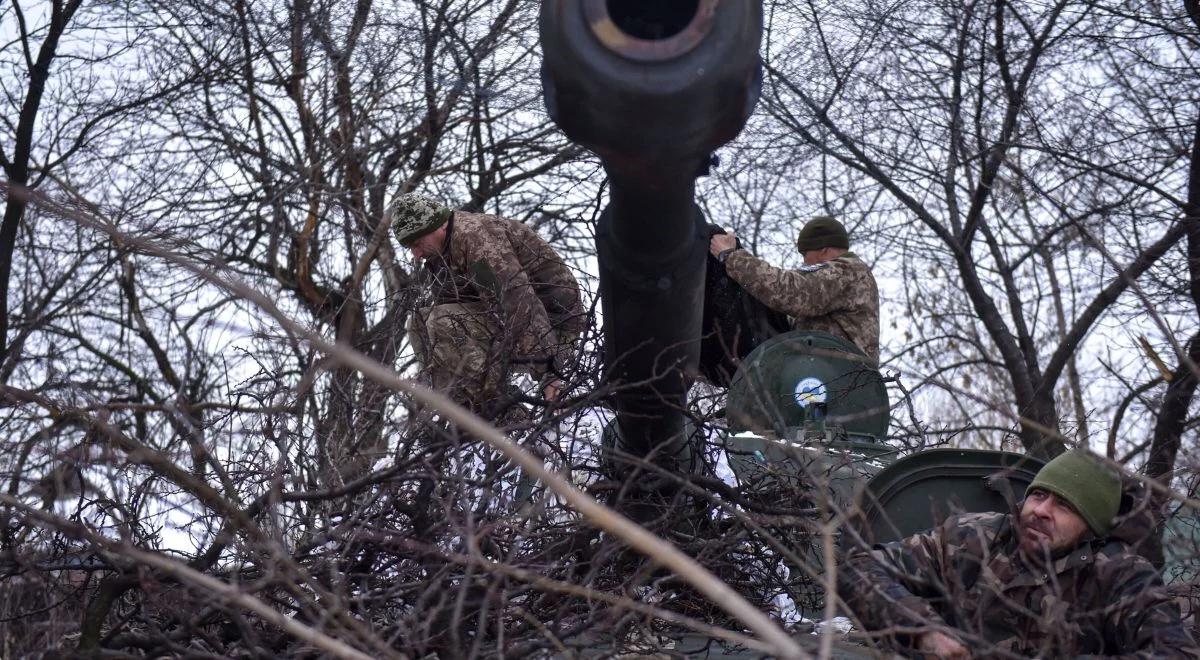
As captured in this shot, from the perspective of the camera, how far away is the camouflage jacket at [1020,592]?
3891 mm

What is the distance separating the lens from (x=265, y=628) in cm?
403

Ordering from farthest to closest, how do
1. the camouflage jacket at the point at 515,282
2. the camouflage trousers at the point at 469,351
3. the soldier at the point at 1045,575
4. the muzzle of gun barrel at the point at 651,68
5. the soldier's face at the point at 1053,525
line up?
the camouflage jacket at the point at 515,282, the camouflage trousers at the point at 469,351, the soldier's face at the point at 1053,525, the soldier at the point at 1045,575, the muzzle of gun barrel at the point at 651,68

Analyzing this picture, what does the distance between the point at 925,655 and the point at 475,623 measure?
116 cm

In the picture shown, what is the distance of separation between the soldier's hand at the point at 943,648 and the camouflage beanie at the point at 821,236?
332 cm

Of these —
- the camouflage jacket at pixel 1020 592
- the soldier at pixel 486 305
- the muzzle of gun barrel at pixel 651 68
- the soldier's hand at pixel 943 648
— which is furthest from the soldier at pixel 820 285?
the muzzle of gun barrel at pixel 651 68

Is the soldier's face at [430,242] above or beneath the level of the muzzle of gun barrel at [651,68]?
above

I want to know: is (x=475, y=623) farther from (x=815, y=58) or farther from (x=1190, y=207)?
(x=815, y=58)

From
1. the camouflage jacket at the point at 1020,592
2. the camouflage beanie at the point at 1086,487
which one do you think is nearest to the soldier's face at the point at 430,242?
the camouflage jacket at the point at 1020,592

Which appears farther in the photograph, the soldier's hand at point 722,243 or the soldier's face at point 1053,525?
the soldier's hand at point 722,243

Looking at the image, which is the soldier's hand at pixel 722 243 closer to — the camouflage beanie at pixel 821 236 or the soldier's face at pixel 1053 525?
the camouflage beanie at pixel 821 236

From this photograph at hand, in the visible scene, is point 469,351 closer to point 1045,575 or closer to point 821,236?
point 1045,575

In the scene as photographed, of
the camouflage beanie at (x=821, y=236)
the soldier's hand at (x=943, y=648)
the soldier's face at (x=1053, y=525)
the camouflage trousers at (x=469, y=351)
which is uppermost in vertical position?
the camouflage beanie at (x=821, y=236)

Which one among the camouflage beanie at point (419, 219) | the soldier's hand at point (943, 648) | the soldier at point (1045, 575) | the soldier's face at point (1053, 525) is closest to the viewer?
the soldier's hand at point (943, 648)

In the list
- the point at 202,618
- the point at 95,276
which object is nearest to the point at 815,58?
the point at 95,276
